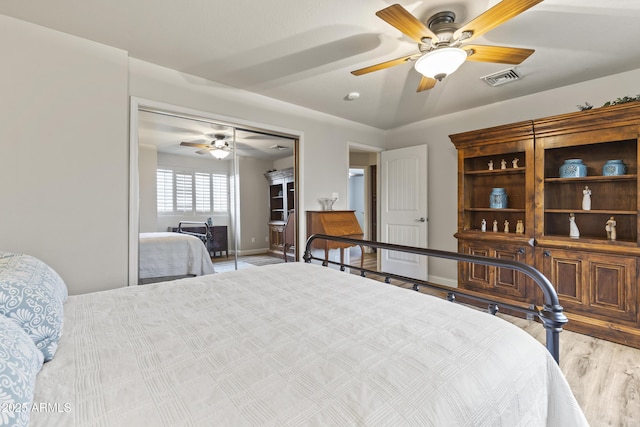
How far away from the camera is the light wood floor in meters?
1.62

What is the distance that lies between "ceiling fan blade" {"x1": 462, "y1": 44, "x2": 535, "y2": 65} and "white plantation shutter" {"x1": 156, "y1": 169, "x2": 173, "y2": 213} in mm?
2762

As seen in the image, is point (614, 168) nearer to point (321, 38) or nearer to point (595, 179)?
point (595, 179)

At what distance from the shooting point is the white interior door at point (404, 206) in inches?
167

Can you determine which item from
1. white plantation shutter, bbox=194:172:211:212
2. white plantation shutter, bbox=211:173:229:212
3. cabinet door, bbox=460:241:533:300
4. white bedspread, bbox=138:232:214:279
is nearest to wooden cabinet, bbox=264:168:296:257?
white plantation shutter, bbox=211:173:229:212

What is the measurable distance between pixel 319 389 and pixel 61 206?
2461 mm

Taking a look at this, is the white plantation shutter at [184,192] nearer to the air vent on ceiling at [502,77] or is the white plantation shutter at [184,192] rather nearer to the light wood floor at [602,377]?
the air vent on ceiling at [502,77]

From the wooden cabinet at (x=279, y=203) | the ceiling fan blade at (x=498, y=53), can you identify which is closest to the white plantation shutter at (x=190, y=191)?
the wooden cabinet at (x=279, y=203)

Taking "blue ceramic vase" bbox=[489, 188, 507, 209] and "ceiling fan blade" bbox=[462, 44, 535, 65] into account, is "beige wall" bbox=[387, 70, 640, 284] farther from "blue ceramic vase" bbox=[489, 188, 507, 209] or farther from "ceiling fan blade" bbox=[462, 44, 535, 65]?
"ceiling fan blade" bbox=[462, 44, 535, 65]

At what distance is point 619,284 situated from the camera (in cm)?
247

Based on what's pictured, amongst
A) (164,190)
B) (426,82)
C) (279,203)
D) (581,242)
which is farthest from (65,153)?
(581,242)

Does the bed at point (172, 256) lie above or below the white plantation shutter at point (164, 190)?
below

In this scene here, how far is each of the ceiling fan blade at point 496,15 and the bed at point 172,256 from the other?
2867mm

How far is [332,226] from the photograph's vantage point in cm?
379

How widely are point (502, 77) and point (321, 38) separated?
192 cm
